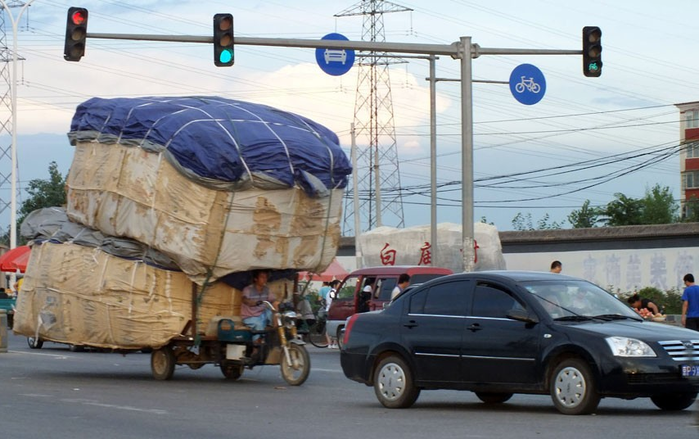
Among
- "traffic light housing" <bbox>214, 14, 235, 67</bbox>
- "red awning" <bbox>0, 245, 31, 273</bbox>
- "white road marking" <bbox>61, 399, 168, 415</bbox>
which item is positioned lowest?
"white road marking" <bbox>61, 399, 168, 415</bbox>

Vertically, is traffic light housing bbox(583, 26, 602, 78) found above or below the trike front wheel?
above

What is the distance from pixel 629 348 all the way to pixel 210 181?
734 centimetres

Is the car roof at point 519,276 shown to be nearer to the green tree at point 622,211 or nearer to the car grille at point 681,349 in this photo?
the car grille at point 681,349

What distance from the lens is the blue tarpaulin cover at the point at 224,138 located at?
1766 centimetres

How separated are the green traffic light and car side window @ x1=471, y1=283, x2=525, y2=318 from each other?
8.48 meters

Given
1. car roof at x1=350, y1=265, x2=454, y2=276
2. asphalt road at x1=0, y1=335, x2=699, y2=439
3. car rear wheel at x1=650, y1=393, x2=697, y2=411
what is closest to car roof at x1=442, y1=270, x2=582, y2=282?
asphalt road at x1=0, y1=335, x2=699, y2=439

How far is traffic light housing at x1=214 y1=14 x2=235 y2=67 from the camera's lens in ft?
Answer: 68.3

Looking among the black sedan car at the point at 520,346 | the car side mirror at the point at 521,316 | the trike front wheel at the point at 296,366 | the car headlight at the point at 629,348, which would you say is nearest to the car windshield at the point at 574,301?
the black sedan car at the point at 520,346

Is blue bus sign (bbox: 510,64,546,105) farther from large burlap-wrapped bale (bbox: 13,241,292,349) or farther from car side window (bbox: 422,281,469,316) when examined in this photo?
car side window (bbox: 422,281,469,316)

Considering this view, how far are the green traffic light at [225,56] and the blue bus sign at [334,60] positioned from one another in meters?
2.39

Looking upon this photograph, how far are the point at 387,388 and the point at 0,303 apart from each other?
83.5ft

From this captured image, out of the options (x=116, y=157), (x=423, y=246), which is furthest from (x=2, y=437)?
(x=423, y=246)

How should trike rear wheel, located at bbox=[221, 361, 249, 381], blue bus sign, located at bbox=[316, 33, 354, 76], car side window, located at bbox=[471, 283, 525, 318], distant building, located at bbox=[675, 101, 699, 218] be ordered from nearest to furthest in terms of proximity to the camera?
car side window, located at bbox=[471, 283, 525, 318], trike rear wheel, located at bbox=[221, 361, 249, 381], blue bus sign, located at bbox=[316, 33, 354, 76], distant building, located at bbox=[675, 101, 699, 218]

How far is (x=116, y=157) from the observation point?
18594mm
